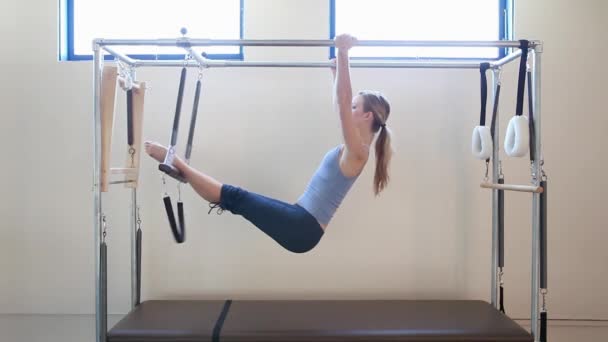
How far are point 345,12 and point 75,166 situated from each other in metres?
1.96

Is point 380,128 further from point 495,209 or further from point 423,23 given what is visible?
point 423,23

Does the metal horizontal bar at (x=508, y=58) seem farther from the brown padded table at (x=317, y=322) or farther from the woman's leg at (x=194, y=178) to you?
the woman's leg at (x=194, y=178)

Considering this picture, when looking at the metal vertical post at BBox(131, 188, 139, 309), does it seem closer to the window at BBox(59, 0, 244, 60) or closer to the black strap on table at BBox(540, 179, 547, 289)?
the window at BBox(59, 0, 244, 60)

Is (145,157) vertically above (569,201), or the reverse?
(145,157)

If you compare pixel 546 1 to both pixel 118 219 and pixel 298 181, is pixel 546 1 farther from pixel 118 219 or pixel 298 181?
pixel 118 219

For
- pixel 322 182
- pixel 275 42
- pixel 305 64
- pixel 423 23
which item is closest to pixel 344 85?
pixel 275 42

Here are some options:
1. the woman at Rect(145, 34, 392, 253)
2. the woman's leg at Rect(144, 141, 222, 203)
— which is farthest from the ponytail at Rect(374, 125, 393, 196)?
the woman's leg at Rect(144, 141, 222, 203)

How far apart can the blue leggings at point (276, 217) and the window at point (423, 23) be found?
1.26 metres

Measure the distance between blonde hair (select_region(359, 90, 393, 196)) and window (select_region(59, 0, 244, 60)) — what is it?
1.11 m

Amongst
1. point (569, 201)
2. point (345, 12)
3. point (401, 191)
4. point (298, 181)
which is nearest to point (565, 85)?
point (569, 201)

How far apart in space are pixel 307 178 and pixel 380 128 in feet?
2.22

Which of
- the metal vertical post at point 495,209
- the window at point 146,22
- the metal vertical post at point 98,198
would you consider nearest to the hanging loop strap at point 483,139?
the metal vertical post at point 495,209

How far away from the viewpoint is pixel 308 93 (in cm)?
272

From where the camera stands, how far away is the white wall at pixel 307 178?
2.71 metres
